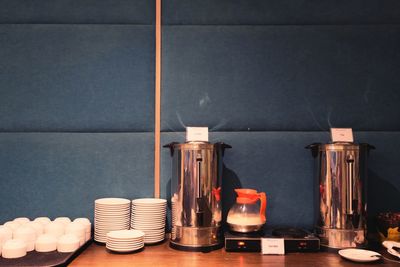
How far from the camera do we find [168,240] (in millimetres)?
1650

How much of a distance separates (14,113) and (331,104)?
1513 millimetres

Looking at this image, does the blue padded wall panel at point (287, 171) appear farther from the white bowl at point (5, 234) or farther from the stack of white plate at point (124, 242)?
the white bowl at point (5, 234)

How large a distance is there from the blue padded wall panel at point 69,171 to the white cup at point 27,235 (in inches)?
12.5

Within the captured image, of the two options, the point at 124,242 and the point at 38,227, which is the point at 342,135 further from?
the point at 38,227

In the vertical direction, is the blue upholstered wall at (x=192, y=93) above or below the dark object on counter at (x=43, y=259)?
above

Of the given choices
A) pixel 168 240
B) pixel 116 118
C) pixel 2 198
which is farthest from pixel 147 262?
pixel 2 198

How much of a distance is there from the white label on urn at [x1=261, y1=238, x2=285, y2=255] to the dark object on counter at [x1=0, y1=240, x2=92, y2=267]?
710 mm

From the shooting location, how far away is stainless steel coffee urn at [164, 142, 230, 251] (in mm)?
1477

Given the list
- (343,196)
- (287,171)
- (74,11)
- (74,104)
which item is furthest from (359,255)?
(74,11)

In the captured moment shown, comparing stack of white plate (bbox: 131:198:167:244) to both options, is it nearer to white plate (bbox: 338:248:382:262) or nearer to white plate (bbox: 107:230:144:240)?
white plate (bbox: 107:230:144:240)

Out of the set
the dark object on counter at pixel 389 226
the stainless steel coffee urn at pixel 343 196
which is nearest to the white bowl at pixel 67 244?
the stainless steel coffee urn at pixel 343 196

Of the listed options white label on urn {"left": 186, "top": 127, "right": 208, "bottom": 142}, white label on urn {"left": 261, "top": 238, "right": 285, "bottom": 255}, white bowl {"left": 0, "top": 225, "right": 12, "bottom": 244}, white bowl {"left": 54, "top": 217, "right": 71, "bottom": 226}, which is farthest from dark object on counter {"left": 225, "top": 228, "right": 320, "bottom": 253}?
white bowl {"left": 0, "top": 225, "right": 12, "bottom": 244}

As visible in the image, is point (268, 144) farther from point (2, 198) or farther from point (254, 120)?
point (2, 198)

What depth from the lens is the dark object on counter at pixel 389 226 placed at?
5.17ft
